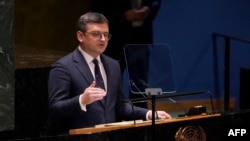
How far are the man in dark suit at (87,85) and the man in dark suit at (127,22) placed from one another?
116cm

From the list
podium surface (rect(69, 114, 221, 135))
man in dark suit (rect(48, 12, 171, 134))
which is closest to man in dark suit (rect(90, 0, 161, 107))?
man in dark suit (rect(48, 12, 171, 134))

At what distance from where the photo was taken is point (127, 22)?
4102mm

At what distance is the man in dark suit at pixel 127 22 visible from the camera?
4027mm

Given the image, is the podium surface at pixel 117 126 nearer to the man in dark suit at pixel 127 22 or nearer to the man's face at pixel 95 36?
the man's face at pixel 95 36

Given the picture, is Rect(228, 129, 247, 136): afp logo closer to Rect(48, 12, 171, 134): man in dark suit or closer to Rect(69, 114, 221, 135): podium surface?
Rect(69, 114, 221, 135): podium surface

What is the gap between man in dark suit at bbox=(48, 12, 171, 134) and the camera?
2.64 m

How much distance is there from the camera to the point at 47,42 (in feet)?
17.7

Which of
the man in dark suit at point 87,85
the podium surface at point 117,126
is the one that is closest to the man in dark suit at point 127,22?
the man in dark suit at point 87,85

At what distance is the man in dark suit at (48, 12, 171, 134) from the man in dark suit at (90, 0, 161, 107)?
3.80ft

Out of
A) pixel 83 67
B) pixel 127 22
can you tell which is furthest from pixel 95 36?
pixel 127 22

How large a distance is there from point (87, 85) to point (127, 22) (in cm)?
144

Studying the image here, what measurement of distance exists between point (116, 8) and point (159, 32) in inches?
66.8

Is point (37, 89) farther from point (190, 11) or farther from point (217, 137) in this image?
point (190, 11)

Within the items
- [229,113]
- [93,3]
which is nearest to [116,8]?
[93,3]
